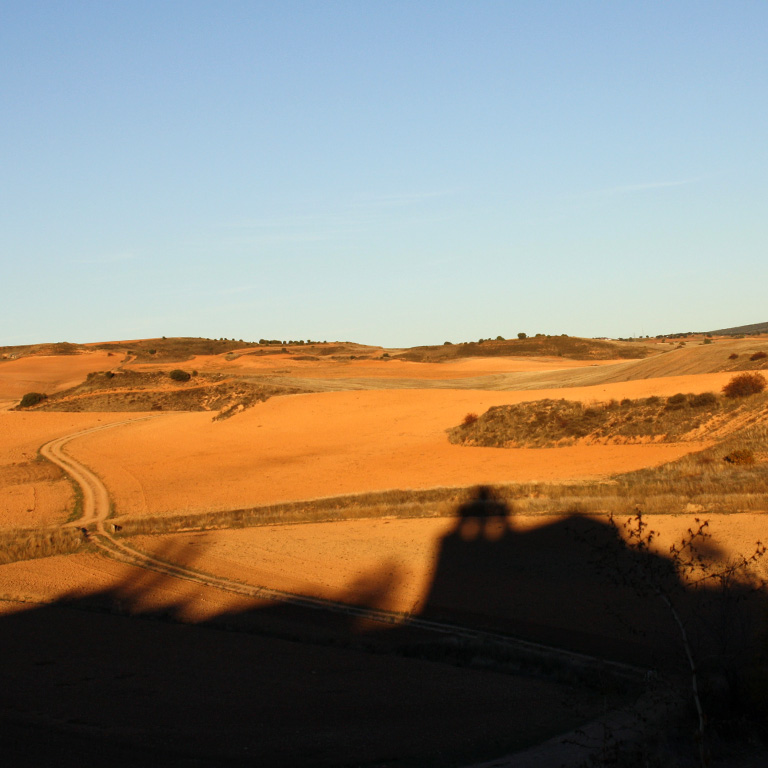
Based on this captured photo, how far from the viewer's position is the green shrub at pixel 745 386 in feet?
85.1

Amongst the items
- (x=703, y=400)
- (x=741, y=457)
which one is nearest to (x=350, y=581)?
(x=741, y=457)

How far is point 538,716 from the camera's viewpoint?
720 cm

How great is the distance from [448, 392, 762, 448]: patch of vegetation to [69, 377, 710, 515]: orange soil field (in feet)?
2.98

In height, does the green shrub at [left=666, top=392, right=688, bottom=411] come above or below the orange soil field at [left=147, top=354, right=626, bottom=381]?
below

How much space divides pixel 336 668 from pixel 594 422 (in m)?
21.2

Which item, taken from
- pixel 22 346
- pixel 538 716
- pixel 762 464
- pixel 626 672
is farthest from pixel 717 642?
pixel 22 346

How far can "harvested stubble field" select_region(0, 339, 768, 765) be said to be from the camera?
23.0 feet

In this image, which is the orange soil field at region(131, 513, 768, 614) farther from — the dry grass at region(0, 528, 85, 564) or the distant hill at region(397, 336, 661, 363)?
the distant hill at region(397, 336, 661, 363)

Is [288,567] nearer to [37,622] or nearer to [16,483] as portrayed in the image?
[37,622]

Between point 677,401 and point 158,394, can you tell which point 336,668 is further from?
point 158,394

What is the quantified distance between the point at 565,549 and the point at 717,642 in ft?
14.2

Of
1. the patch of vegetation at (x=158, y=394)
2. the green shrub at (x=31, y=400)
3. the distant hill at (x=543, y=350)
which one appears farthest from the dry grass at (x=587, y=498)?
the distant hill at (x=543, y=350)

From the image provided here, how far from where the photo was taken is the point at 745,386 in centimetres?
2602

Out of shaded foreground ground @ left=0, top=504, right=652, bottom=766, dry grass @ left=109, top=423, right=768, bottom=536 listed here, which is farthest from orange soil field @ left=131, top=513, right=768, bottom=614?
dry grass @ left=109, top=423, right=768, bottom=536
